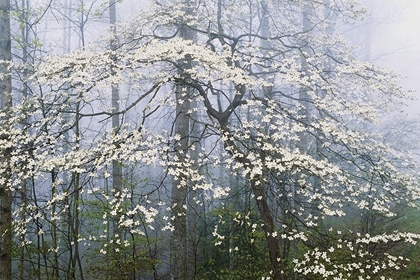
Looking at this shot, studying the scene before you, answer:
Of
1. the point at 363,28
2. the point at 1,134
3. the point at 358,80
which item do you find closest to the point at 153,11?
the point at 1,134

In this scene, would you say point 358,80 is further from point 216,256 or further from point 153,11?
point 216,256

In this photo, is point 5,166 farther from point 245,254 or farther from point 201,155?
point 245,254

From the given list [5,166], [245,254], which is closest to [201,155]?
[5,166]

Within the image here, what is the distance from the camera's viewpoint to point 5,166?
5.78 metres

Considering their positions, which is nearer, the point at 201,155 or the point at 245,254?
→ the point at 201,155

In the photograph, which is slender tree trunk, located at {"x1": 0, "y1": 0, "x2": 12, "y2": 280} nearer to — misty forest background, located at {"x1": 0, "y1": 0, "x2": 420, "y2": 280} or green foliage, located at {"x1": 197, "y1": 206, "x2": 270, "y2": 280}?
misty forest background, located at {"x1": 0, "y1": 0, "x2": 420, "y2": 280}

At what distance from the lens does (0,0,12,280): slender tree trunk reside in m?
6.25

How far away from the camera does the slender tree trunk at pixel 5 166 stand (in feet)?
20.5

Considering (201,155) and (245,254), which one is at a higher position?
(201,155)

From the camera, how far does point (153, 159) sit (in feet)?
16.5

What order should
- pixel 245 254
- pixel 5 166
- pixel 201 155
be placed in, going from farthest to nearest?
pixel 245 254 < pixel 5 166 < pixel 201 155

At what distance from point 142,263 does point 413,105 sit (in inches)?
1692

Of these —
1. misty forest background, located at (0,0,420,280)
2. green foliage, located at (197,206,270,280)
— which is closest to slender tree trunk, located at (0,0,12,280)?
misty forest background, located at (0,0,420,280)

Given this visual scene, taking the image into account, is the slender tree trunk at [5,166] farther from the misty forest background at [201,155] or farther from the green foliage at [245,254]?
the green foliage at [245,254]
